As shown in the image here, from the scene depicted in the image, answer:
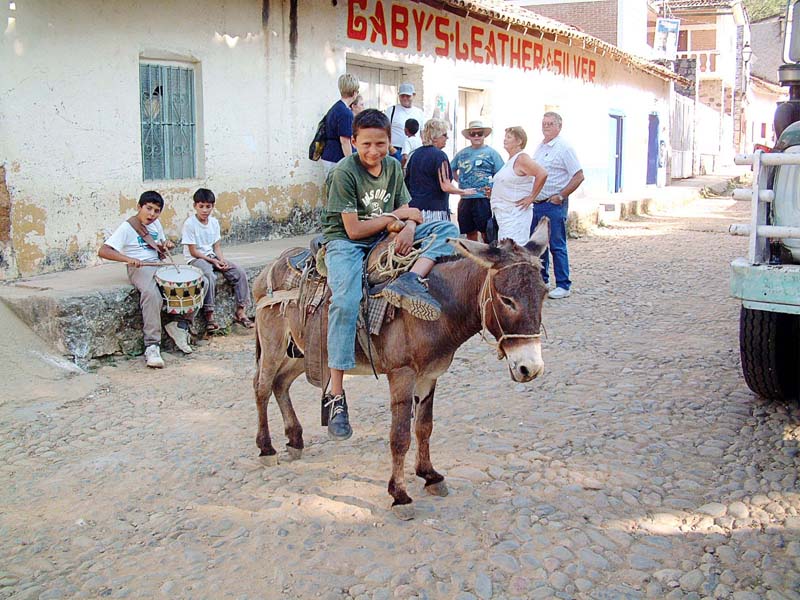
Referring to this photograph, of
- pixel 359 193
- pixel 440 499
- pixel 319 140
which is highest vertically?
pixel 319 140

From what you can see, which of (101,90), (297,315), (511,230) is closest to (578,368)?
(511,230)

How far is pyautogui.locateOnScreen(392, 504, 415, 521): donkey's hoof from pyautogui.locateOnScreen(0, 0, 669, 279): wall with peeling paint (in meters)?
5.23

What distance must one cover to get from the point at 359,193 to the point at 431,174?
15.0 ft

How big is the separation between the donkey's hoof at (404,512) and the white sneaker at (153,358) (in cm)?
351

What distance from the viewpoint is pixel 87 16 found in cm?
816

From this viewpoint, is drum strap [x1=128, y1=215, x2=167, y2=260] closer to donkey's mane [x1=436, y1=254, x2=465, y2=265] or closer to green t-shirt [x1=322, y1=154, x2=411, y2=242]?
green t-shirt [x1=322, y1=154, x2=411, y2=242]

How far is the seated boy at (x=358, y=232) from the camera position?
4.20m

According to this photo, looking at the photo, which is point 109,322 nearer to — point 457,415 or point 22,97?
point 22,97

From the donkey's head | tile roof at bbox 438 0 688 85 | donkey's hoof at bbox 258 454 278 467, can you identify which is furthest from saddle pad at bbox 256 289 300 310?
tile roof at bbox 438 0 688 85

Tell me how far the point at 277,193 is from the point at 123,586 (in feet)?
25.0

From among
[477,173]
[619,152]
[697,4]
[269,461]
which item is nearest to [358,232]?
[269,461]

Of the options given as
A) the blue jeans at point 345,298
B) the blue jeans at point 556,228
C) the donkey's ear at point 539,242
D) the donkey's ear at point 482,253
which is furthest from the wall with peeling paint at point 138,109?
the donkey's ear at point 539,242

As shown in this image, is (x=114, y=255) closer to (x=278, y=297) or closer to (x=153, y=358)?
(x=153, y=358)

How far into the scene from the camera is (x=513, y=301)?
146 inches
